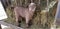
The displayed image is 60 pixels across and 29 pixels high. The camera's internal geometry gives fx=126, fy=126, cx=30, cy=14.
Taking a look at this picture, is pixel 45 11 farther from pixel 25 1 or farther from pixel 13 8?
pixel 13 8

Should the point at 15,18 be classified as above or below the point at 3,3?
below

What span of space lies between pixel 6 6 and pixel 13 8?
11 centimetres

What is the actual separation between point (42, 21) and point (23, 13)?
21 cm

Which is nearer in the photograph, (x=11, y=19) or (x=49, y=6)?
(x=49, y=6)

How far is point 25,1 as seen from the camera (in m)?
1.24

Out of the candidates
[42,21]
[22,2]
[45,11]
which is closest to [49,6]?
[45,11]

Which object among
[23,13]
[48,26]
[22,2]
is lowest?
[48,26]

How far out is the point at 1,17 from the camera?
4.84 feet

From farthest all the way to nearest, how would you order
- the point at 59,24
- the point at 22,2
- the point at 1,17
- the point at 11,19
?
the point at 1,17 → the point at 11,19 → the point at 22,2 → the point at 59,24

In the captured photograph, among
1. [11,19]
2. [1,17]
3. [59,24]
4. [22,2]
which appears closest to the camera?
[59,24]

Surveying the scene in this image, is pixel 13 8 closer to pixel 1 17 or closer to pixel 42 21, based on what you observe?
pixel 1 17

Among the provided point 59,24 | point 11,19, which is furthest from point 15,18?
point 59,24

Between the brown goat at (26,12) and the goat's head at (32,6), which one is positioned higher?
the goat's head at (32,6)

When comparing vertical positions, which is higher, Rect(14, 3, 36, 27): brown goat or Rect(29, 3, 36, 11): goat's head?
Rect(29, 3, 36, 11): goat's head
